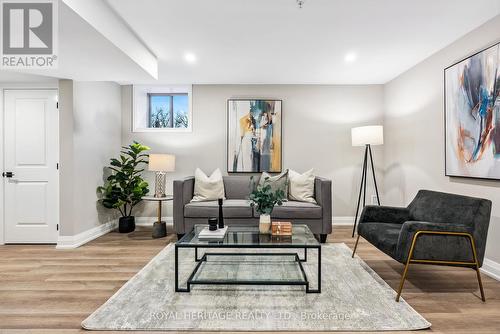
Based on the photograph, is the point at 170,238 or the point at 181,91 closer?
the point at 170,238

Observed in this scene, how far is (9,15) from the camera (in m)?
2.25

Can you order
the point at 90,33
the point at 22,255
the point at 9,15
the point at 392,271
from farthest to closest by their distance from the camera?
1. the point at 22,255
2. the point at 392,271
3. the point at 90,33
4. the point at 9,15

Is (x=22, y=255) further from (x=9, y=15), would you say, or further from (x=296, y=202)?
(x=296, y=202)

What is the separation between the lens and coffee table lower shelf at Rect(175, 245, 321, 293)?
2.44 meters

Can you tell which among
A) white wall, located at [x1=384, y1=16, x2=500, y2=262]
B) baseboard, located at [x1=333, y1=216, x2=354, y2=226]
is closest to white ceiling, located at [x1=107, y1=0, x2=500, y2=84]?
white wall, located at [x1=384, y1=16, x2=500, y2=262]

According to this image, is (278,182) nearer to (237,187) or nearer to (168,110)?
(237,187)

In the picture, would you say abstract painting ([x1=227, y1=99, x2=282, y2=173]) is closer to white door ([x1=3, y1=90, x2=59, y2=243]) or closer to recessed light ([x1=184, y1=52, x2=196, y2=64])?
recessed light ([x1=184, y1=52, x2=196, y2=64])

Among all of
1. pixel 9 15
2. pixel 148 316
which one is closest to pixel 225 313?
pixel 148 316

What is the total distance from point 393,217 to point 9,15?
3.90 metres

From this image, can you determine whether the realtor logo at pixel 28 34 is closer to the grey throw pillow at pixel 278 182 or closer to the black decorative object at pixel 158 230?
the black decorative object at pixel 158 230

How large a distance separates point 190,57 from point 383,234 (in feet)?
9.92

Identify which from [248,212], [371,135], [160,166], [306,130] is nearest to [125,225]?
[160,166]

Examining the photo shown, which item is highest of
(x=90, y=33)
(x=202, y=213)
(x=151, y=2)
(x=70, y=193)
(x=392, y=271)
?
(x=151, y=2)

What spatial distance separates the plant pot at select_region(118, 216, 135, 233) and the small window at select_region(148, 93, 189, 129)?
66.3 inches
